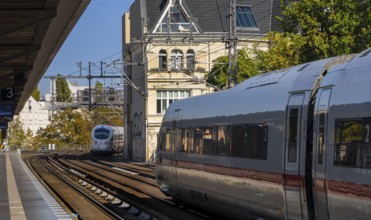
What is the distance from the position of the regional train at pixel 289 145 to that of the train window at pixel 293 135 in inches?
0.6

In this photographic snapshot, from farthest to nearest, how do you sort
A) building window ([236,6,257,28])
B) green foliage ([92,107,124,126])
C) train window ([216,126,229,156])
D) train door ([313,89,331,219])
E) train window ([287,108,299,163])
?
green foliage ([92,107,124,126]) → building window ([236,6,257,28]) → train window ([216,126,229,156]) → train window ([287,108,299,163]) → train door ([313,89,331,219])

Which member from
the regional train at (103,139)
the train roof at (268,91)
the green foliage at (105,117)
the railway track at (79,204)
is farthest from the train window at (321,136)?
the green foliage at (105,117)

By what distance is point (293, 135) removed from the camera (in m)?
11.4

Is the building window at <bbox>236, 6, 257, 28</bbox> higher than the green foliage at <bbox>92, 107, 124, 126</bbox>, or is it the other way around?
the building window at <bbox>236, 6, 257, 28</bbox>

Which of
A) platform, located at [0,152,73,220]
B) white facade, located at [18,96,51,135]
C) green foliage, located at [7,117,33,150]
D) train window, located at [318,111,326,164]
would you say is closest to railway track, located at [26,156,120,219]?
platform, located at [0,152,73,220]

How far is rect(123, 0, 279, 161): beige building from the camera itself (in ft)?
190

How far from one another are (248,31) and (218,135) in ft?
148

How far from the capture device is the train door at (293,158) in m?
11.0

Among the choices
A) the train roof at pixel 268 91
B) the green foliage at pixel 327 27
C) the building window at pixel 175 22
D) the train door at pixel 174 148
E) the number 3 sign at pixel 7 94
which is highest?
the building window at pixel 175 22

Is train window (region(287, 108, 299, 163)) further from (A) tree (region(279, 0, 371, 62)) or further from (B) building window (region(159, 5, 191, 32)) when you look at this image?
(B) building window (region(159, 5, 191, 32))

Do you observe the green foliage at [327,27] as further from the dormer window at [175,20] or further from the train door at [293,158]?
the dormer window at [175,20]

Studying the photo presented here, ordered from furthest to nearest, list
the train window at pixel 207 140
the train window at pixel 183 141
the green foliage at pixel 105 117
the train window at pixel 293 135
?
the green foliage at pixel 105 117
the train window at pixel 183 141
the train window at pixel 207 140
the train window at pixel 293 135

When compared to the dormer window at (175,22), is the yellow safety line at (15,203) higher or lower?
lower

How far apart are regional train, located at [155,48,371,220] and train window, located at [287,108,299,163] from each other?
Answer: 0.6 inches
